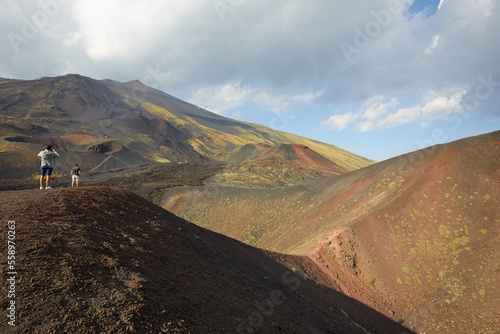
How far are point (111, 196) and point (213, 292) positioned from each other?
5261 millimetres

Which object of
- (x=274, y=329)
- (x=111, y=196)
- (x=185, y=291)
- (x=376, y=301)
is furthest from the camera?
(x=376, y=301)

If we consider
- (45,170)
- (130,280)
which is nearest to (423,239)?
(130,280)

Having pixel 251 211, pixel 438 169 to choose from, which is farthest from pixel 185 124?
pixel 438 169

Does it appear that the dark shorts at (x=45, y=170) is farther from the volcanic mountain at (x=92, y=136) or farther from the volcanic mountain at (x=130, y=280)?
the volcanic mountain at (x=92, y=136)

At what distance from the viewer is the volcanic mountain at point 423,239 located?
1139cm

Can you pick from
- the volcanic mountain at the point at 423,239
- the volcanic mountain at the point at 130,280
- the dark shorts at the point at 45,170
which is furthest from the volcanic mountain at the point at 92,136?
the dark shorts at the point at 45,170

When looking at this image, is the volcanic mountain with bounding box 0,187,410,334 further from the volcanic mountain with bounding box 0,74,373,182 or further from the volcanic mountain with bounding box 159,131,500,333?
the volcanic mountain with bounding box 0,74,373,182

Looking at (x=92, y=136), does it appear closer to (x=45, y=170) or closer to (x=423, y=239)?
(x=45, y=170)

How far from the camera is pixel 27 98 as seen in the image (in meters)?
80.4

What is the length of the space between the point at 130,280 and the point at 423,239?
15.6 m

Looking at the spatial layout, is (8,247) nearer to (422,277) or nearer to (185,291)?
(185,291)

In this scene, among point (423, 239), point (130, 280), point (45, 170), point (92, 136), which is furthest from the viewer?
point (92, 136)

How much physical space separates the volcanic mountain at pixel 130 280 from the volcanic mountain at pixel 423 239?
2.33 metres

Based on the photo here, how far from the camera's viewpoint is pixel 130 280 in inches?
192
